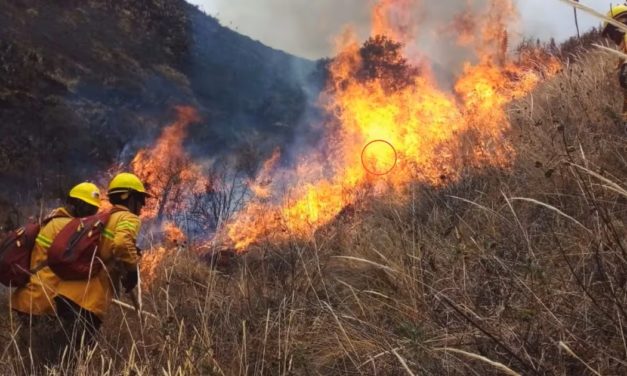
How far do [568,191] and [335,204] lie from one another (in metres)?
7.03

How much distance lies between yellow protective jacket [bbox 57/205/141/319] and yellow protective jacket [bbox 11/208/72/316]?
0.32ft

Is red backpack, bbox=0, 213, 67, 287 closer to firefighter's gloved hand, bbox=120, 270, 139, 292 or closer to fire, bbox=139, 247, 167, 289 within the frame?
firefighter's gloved hand, bbox=120, 270, 139, 292

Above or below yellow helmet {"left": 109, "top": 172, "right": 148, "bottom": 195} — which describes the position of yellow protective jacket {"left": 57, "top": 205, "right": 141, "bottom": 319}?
below

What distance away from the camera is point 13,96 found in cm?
1593

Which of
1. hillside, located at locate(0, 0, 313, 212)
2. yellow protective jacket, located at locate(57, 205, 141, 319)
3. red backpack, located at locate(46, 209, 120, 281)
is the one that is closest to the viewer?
red backpack, located at locate(46, 209, 120, 281)

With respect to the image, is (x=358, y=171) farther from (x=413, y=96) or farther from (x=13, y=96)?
(x=13, y=96)

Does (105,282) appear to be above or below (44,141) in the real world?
below

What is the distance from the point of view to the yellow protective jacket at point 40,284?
3350mm

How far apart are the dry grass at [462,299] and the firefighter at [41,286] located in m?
0.26

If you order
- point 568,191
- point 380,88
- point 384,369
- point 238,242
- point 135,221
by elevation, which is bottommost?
point 238,242

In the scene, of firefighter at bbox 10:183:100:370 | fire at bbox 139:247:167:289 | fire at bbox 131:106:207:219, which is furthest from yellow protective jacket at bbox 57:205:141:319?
fire at bbox 131:106:207:219

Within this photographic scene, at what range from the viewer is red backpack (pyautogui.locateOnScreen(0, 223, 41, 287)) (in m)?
3.33

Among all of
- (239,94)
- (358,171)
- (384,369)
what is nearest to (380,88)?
(358,171)

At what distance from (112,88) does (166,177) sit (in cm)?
793
